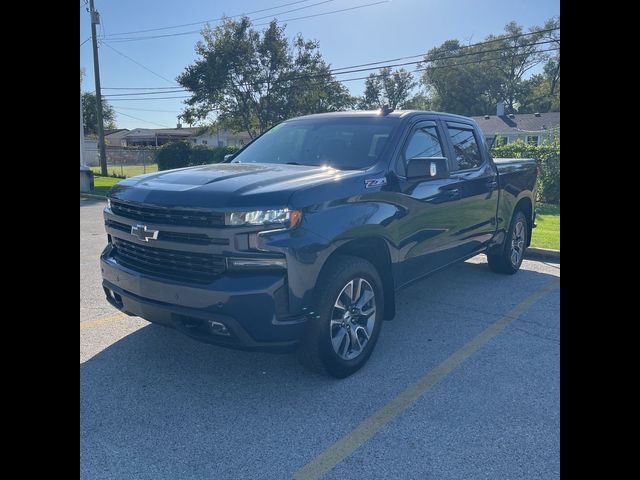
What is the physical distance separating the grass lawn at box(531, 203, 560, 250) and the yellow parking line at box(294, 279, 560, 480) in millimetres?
4071

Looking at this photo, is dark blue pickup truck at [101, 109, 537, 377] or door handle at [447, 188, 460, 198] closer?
dark blue pickup truck at [101, 109, 537, 377]

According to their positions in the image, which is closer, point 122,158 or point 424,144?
point 424,144

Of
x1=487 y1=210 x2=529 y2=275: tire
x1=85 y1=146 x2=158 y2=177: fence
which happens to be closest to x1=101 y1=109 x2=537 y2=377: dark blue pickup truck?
x1=487 y1=210 x2=529 y2=275: tire

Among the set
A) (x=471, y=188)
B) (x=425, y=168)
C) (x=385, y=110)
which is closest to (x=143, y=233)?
(x=425, y=168)

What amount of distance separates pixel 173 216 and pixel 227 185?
0.40 m

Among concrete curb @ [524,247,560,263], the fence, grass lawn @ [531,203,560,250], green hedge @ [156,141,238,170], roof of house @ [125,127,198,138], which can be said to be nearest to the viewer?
concrete curb @ [524,247,560,263]

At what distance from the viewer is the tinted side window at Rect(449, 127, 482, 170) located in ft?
17.2

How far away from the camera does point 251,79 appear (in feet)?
104

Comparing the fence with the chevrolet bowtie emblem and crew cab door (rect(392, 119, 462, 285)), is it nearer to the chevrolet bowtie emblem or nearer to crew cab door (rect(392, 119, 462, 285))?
crew cab door (rect(392, 119, 462, 285))

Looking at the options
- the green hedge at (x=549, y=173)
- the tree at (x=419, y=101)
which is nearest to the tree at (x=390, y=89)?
the tree at (x=419, y=101)

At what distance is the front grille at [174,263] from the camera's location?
3.18 meters

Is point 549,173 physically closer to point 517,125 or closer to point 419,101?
point 517,125
